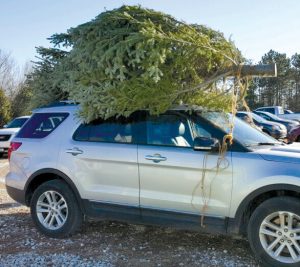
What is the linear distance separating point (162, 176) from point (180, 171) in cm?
23

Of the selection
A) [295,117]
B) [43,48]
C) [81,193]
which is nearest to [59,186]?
[81,193]

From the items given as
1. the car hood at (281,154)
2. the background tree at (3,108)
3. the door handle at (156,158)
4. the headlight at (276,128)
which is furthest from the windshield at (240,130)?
the background tree at (3,108)

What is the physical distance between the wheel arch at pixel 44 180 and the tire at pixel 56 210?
0.26 ft

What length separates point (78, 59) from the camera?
18.1 ft

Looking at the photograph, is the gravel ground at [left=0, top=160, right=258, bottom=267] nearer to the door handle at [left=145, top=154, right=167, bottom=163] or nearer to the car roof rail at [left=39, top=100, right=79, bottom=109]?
the door handle at [left=145, top=154, right=167, bottom=163]

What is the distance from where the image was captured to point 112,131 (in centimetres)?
570

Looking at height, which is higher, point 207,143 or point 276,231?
point 207,143

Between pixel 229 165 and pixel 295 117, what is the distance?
23.9 meters

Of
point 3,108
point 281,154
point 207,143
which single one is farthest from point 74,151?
point 3,108

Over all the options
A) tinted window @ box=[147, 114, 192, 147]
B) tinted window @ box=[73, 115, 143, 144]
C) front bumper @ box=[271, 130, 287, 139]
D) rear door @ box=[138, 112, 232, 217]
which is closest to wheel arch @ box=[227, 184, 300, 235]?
rear door @ box=[138, 112, 232, 217]

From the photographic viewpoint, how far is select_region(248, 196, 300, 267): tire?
4.57 metres

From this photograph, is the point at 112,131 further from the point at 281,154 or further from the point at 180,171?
the point at 281,154

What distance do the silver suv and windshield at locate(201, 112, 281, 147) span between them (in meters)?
0.02

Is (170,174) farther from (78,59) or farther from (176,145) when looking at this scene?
(78,59)
